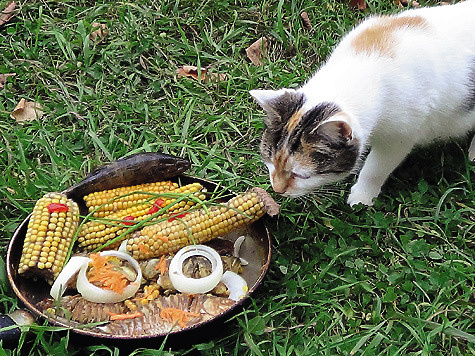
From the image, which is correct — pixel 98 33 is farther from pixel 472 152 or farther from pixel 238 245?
pixel 472 152

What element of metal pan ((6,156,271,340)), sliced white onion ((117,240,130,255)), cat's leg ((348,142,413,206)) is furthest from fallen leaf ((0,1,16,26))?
cat's leg ((348,142,413,206))

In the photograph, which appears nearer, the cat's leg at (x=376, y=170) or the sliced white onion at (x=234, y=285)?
the sliced white onion at (x=234, y=285)

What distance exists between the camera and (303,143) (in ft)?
8.21

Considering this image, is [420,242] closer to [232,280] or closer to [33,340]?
[232,280]

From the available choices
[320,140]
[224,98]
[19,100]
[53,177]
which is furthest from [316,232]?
[19,100]

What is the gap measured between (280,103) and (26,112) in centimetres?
172

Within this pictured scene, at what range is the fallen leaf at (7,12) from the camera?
4057mm

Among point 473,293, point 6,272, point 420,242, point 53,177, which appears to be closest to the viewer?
point 6,272

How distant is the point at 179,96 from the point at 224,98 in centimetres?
28

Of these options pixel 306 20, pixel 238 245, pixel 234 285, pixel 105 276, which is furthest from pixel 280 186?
pixel 306 20

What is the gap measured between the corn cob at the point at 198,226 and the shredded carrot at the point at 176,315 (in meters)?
0.31

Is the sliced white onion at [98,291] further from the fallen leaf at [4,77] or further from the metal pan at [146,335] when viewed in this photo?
the fallen leaf at [4,77]

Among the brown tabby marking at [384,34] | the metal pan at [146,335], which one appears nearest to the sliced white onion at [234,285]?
the metal pan at [146,335]

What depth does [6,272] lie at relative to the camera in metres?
2.52
